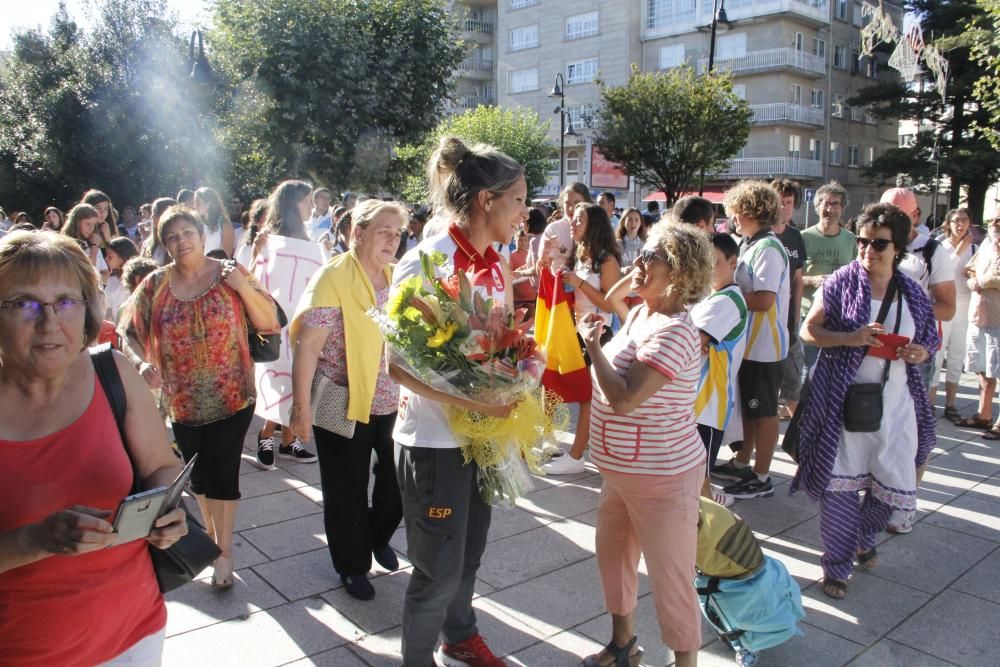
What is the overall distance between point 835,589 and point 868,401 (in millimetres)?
983

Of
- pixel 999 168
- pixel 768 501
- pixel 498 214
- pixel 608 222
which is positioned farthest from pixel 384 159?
pixel 999 168

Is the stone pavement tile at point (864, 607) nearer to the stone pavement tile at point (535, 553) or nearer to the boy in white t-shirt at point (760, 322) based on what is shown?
the stone pavement tile at point (535, 553)

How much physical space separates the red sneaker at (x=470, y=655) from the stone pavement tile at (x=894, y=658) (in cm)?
158

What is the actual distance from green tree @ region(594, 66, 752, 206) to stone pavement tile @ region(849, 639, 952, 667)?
89.7 ft

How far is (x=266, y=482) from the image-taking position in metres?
5.51

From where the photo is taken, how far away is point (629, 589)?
3.18 metres

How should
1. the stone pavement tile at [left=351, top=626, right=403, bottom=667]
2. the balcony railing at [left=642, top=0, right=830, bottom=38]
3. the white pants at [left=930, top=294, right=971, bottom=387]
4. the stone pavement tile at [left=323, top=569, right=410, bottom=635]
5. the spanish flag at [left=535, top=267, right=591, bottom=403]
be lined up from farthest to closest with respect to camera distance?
the balcony railing at [left=642, top=0, right=830, bottom=38] < the white pants at [left=930, top=294, right=971, bottom=387] < the spanish flag at [left=535, top=267, right=591, bottom=403] < the stone pavement tile at [left=323, top=569, right=410, bottom=635] < the stone pavement tile at [left=351, top=626, right=403, bottom=667]

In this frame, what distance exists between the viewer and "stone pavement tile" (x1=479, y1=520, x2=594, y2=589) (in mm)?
4094

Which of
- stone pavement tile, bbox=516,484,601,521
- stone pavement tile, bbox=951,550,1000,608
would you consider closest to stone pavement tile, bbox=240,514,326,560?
stone pavement tile, bbox=516,484,601,521

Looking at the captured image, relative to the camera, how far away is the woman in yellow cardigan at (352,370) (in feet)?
11.9

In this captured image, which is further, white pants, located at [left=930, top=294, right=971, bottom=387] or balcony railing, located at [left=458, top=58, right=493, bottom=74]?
balcony railing, located at [left=458, top=58, right=493, bottom=74]

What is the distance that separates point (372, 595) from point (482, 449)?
1.51m

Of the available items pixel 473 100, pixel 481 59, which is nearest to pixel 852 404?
pixel 473 100

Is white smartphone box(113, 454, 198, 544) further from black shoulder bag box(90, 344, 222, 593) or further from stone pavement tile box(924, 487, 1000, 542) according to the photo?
stone pavement tile box(924, 487, 1000, 542)
